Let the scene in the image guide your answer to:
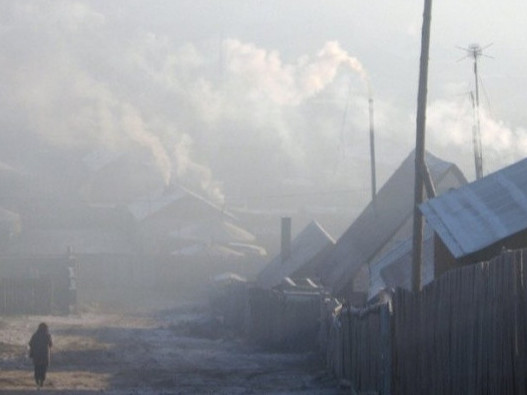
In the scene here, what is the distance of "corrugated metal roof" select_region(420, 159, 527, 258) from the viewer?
706 inches

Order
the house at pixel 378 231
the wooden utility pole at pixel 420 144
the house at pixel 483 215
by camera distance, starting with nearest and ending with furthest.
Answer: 1. the house at pixel 483 215
2. the wooden utility pole at pixel 420 144
3. the house at pixel 378 231

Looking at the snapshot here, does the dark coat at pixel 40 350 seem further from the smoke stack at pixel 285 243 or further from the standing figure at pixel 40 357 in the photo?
the smoke stack at pixel 285 243

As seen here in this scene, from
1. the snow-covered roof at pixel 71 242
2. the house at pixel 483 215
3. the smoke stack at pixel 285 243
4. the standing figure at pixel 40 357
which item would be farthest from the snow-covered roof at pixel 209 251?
the house at pixel 483 215

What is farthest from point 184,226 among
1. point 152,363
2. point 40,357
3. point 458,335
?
point 458,335

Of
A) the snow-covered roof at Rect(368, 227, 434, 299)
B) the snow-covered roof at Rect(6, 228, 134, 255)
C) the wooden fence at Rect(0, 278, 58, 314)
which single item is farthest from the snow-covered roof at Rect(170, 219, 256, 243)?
the snow-covered roof at Rect(368, 227, 434, 299)

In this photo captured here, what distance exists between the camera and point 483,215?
62.6ft

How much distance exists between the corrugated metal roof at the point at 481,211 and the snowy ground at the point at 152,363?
4.01 metres

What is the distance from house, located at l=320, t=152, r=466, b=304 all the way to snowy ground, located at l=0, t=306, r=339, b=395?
4655 mm

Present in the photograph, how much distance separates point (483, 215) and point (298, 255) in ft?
104

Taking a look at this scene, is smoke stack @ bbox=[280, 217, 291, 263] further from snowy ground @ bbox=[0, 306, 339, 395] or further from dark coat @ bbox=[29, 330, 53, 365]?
dark coat @ bbox=[29, 330, 53, 365]

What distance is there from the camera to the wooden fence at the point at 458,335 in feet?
30.7

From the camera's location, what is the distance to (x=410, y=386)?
578 inches

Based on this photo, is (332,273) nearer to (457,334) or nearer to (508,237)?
(508,237)

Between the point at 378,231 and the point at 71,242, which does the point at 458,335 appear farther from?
the point at 71,242
